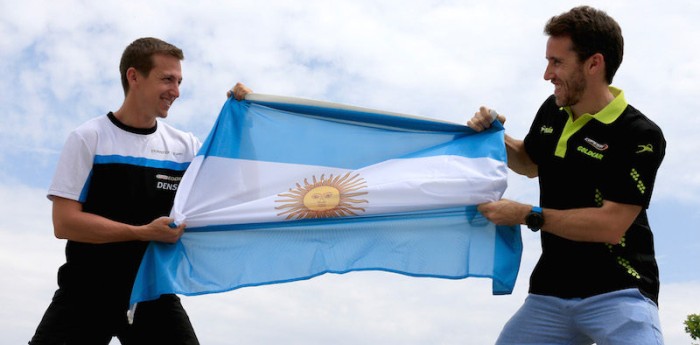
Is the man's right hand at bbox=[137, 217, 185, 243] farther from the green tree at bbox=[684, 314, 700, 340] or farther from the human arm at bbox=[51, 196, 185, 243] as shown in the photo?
the green tree at bbox=[684, 314, 700, 340]

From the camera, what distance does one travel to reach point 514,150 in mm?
6695

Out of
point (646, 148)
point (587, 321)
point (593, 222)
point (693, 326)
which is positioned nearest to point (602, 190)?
point (593, 222)

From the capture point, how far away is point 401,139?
23.4ft

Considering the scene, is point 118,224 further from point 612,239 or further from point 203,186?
point 612,239

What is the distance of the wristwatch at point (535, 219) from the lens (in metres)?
5.86

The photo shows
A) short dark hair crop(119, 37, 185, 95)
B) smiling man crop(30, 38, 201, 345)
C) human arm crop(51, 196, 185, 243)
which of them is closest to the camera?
human arm crop(51, 196, 185, 243)

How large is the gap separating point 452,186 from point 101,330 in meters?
2.96

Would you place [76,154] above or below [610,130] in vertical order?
below

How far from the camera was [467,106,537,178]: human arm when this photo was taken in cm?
669

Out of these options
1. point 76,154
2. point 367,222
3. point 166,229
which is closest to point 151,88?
point 76,154

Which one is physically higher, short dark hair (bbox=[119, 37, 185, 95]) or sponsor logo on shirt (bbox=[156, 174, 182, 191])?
short dark hair (bbox=[119, 37, 185, 95])

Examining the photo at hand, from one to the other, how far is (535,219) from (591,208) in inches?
15.2

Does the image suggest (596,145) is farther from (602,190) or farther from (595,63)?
(595,63)

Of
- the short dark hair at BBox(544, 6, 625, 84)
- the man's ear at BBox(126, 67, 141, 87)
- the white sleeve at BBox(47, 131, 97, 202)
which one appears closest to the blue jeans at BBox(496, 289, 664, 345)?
the short dark hair at BBox(544, 6, 625, 84)
